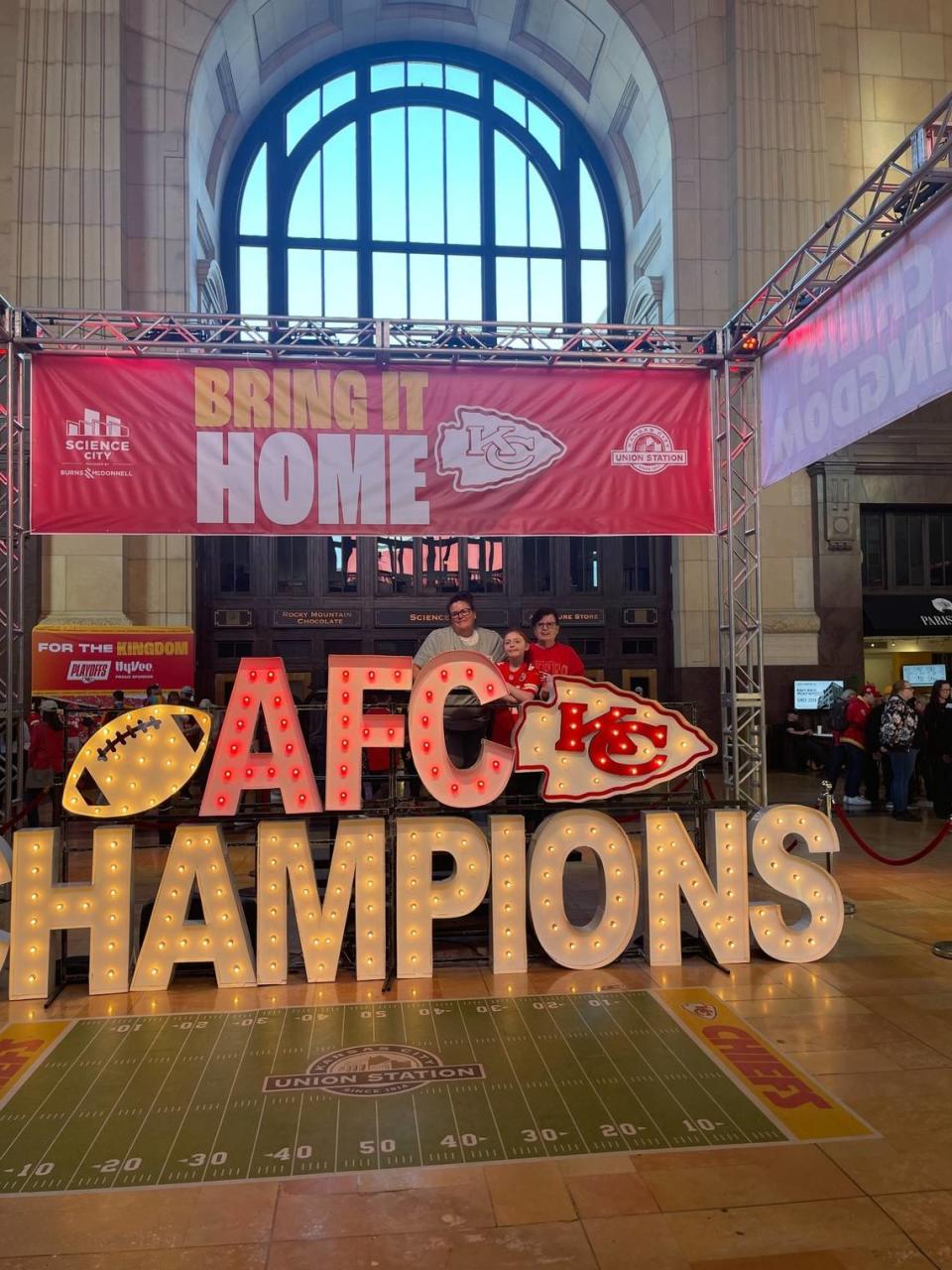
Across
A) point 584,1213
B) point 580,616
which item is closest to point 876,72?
point 580,616

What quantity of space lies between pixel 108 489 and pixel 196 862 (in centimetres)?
483

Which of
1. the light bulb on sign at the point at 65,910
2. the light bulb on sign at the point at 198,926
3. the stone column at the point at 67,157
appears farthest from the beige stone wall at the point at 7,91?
the light bulb on sign at the point at 198,926

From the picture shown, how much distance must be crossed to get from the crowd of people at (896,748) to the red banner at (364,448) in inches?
187

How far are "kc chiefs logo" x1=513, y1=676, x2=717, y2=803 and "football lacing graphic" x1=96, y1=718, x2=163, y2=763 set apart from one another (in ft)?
8.07

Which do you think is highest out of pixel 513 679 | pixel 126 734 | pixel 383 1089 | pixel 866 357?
pixel 866 357

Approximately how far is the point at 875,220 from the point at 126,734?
6644 millimetres

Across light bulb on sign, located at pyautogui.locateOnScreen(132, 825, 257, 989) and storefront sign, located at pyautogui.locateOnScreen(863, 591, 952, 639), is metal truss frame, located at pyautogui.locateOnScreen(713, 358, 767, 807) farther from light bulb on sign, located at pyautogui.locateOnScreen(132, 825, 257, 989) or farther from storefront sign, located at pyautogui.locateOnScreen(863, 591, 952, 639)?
storefront sign, located at pyautogui.locateOnScreen(863, 591, 952, 639)

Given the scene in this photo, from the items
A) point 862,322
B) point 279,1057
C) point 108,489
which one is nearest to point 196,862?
point 279,1057

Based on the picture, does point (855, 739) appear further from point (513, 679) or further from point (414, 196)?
point (414, 196)

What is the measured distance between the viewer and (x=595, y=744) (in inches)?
278

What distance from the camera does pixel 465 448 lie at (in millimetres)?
10297

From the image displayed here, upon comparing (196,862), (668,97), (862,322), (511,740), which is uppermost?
(668,97)

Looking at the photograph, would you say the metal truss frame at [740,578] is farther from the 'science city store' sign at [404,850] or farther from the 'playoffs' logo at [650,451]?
the 'science city store' sign at [404,850]

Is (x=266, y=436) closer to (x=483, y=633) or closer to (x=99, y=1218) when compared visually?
(x=483, y=633)
